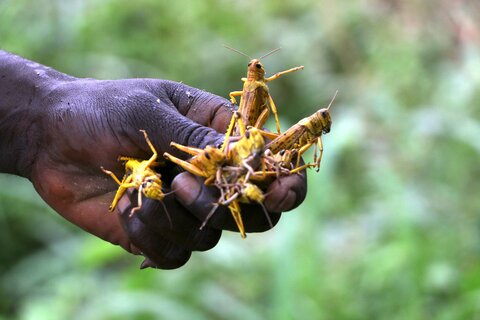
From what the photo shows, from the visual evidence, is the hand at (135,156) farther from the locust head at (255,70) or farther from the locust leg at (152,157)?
the locust head at (255,70)

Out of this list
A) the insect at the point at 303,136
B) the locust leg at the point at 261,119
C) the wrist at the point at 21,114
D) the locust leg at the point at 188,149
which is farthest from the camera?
the wrist at the point at 21,114

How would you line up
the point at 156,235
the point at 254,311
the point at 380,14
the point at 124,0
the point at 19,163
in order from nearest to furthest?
the point at 156,235, the point at 19,163, the point at 254,311, the point at 124,0, the point at 380,14

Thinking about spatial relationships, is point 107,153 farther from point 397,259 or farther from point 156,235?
point 397,259

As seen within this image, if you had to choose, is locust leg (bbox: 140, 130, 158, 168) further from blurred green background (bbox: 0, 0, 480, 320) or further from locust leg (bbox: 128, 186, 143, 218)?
blurred green background (bbox: 0, 0, 480, 320)

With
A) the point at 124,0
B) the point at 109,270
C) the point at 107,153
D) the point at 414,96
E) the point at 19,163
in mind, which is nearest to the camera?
the point at 107,153

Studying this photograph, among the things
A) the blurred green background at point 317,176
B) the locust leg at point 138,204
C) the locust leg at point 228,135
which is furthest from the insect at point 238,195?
the blurred green background at point 317,176

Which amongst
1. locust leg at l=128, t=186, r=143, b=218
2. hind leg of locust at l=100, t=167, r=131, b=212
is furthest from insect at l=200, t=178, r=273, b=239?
hind leg of locust at l=100, t=167, r=131, b=212

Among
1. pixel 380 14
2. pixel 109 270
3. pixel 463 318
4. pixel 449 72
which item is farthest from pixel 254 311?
pixel 380 14
